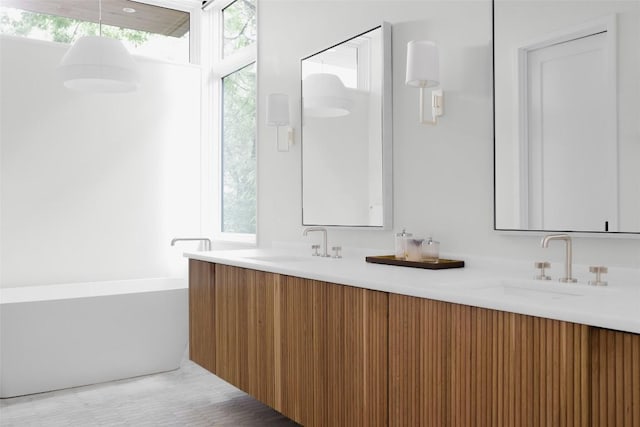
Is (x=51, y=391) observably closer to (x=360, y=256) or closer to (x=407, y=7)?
(x=360, y=256)

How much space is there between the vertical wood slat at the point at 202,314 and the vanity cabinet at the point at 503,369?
1446 mm

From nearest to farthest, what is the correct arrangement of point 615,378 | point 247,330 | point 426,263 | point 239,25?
point 615,378 < point 426,263 < point 247,330 < point 239,25

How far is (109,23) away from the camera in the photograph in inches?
180

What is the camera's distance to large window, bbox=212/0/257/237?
437 centimetres

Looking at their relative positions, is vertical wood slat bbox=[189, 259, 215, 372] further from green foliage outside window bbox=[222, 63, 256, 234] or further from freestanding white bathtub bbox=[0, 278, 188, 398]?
green foliage outside window bbox=[222, 63, 256, 234]

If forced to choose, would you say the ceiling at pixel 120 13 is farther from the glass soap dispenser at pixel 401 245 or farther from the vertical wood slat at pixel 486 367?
the vertical wood slat at pixel 486 367

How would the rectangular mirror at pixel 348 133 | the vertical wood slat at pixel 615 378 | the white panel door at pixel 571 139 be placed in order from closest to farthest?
the vertical wood slat at pixel 615 378 → the white panel door at pixel 571 139 → the rectangular mirror at pixel 348 133

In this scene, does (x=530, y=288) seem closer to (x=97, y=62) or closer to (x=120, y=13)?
(x=97, y=62)

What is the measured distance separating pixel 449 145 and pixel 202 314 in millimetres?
1627

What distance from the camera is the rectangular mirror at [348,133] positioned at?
2.74m

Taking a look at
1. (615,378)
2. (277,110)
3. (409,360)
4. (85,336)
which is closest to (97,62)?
(277,110)

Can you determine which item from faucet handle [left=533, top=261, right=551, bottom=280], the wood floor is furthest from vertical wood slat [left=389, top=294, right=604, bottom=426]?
the wood floor

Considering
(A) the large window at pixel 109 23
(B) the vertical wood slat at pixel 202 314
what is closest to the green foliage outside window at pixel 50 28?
(A) the large window at pixel 109 23

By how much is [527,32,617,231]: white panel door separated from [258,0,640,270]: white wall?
9 cm
